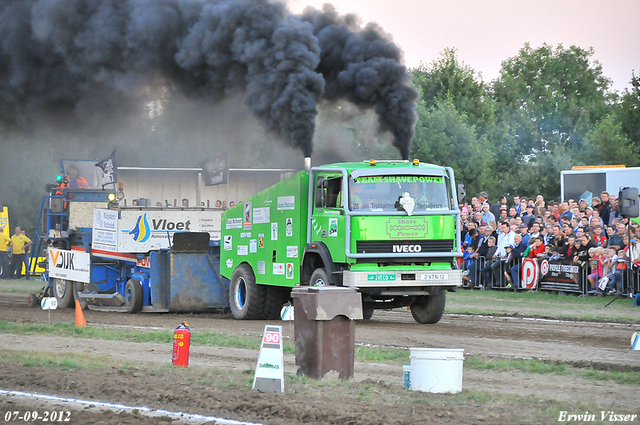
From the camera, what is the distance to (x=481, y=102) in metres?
58.8

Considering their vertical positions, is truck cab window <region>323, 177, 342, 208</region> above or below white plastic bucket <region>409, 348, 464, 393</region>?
above

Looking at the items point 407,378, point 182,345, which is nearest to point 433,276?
point 182,345

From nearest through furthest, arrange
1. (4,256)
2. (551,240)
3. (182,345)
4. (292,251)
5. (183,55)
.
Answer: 1. (182,345)
2. (292,251)
3. (551,240)
4. (183,55)
5. (4,256)

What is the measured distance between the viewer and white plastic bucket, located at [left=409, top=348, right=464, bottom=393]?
7711 mm

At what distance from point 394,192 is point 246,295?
396cm

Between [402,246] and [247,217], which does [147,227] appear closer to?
[247,217]

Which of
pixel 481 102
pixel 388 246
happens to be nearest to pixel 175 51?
pixel 388 246

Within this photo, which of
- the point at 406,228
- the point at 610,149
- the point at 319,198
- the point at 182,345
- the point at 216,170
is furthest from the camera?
the point at 610,149

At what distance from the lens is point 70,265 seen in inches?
712

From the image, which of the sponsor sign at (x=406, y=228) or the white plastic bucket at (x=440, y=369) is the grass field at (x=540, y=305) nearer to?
the sponsor sign at (x=406, y=228)

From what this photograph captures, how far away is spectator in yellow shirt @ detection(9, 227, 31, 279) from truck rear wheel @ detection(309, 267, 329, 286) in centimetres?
2190

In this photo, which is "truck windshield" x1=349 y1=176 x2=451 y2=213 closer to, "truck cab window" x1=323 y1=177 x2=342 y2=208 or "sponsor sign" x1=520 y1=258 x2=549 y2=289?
"truck cab window" x1=323 y1=177 x2=342 y2=208

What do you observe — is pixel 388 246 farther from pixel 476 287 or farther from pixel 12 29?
pixel 12 29

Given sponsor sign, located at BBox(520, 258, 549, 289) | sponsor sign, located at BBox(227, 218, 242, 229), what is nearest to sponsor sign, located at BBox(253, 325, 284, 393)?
sponsor sign, located at BBox(227, 218, 242, 229)
